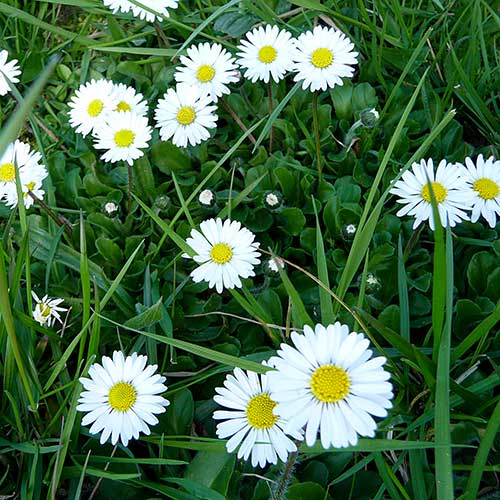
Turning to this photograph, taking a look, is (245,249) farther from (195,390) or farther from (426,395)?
(426,395)

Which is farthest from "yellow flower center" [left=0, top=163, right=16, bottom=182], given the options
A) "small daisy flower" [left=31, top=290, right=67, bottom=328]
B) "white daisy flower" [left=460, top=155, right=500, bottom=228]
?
"white daisy flower" [left=460, top=155, right=500, bottom=228]

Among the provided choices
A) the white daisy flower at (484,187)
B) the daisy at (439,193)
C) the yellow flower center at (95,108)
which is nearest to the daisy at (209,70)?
the yellow flower center at (95,108)

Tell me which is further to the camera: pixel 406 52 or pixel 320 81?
pixel 406 52

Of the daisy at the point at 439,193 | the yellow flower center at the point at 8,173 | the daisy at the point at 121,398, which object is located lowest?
the daisy at the point at 121,398

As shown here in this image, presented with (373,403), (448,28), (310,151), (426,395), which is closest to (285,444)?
(373,403)

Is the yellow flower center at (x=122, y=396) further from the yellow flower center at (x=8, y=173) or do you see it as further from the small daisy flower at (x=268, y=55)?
the small daisy flower at (x=268, y=55)

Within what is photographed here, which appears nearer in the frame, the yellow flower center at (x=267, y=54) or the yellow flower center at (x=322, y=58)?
the yellow flower center at (x=322, y=58)

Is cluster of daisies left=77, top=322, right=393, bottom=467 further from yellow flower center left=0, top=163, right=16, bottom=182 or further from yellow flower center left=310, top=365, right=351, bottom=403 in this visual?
yellow flower center left=0, top=163, right=16, bottom=182

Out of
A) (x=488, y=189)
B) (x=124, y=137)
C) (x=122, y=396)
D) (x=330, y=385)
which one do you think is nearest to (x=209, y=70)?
(x=124, y=137)
